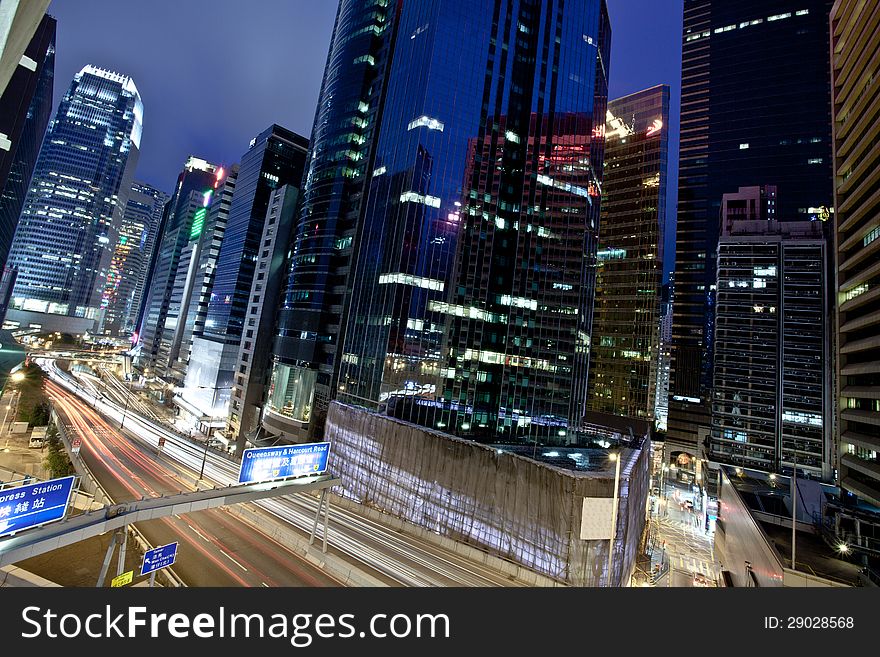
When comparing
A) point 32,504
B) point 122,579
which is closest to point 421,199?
point 122,579

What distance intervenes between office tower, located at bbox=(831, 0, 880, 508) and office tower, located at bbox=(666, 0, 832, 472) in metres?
88.5

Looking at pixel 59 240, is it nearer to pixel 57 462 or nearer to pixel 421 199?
pixel 57 462

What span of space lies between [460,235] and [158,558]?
58059mm

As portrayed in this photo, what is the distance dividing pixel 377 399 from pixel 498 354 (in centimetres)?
2284

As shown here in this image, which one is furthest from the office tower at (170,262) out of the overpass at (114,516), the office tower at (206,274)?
the overpass at (114,516)

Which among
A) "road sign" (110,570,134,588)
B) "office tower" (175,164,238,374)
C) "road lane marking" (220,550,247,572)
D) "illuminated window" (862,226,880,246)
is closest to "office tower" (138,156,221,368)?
"office tower" (175,164,238,374)

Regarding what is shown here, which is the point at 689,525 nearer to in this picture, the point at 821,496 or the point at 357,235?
the point at 821,496

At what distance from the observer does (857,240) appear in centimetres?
4338

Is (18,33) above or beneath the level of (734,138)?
beneath

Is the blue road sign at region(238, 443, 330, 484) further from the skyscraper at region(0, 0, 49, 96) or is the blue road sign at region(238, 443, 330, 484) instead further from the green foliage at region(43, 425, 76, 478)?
the green foliage at region(43, 425, 76, 478)

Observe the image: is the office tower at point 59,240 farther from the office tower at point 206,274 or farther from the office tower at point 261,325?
the office tower at point 261,325

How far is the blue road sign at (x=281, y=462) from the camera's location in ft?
75.8
